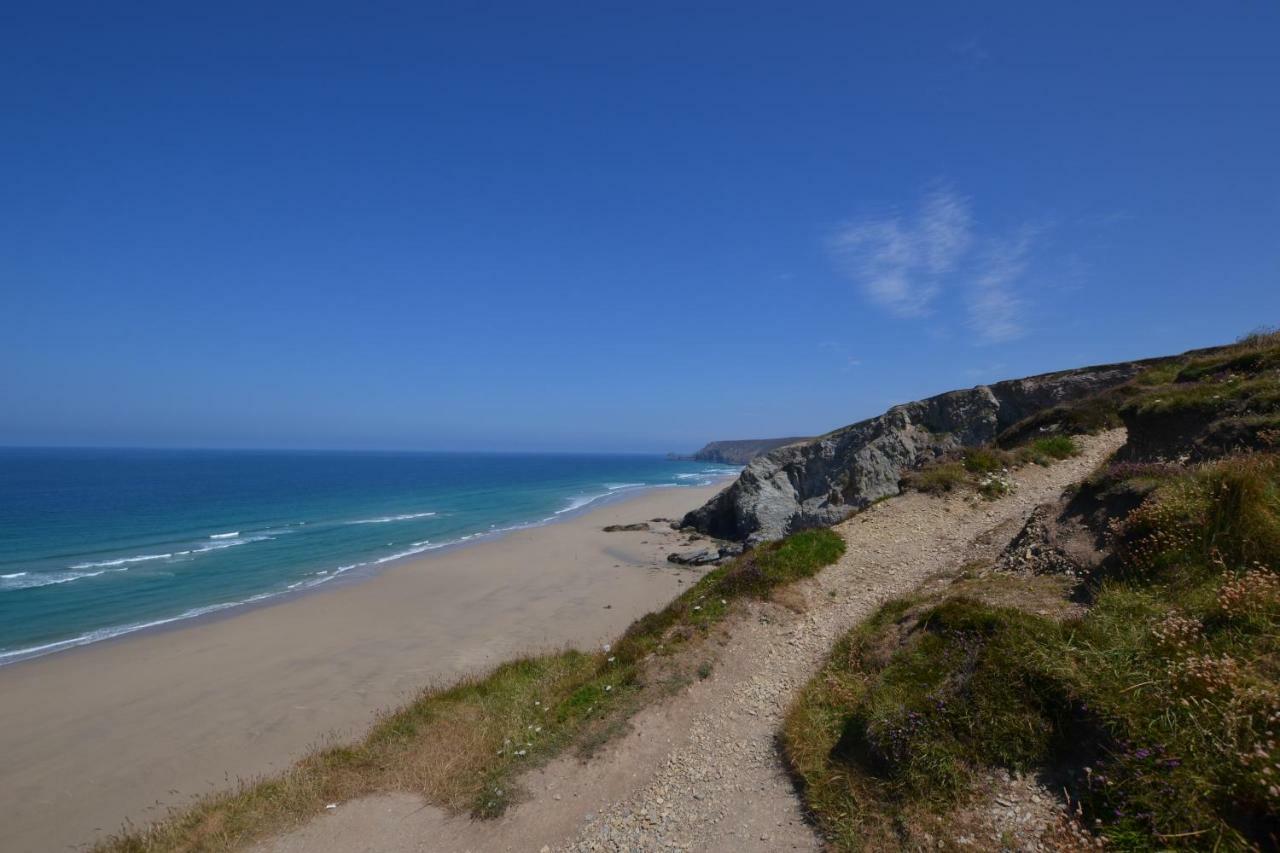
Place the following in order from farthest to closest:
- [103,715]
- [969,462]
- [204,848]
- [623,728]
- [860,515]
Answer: [969,462]
[860,515]
[103,715]
[623,728]
[204,848]

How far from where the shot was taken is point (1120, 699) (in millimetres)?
5156

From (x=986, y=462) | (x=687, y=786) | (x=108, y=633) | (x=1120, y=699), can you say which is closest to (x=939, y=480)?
(x=986, y=462)

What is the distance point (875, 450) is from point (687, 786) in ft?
101

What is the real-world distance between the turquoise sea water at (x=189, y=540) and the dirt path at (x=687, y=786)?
77.7 feet

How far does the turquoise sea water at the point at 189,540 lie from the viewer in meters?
26.3

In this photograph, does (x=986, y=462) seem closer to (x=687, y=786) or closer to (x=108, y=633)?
(x=687, y=786)

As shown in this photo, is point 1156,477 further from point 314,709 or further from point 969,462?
point 314,709

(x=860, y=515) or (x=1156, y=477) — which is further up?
(x=1156, y=477)

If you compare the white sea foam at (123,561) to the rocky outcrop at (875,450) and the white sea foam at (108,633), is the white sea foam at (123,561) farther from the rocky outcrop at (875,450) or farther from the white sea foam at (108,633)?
the rocky outcrop at (875,450)

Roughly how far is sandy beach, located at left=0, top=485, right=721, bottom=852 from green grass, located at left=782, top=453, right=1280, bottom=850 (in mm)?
13745

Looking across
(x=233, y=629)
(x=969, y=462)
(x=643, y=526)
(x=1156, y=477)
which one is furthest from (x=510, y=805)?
(x=643, y=526)

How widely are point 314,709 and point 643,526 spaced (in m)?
34.0

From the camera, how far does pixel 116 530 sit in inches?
1783

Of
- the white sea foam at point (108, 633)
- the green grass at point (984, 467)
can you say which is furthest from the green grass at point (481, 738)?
the white sea foam at point (108, 633)
